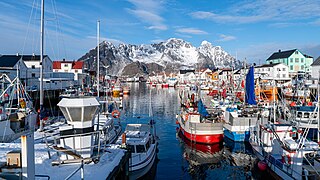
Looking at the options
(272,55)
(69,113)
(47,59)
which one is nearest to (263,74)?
(272,55)

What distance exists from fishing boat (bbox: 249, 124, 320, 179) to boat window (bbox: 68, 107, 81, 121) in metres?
11.5

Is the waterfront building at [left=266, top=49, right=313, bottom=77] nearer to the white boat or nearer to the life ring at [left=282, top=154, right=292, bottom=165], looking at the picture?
the life ring at [left=282, top=154, right=292, bottom=165]

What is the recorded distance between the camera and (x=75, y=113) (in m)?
12.6

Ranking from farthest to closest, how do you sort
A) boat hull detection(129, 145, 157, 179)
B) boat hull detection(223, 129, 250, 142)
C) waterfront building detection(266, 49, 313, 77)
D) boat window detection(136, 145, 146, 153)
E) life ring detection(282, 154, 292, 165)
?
waterfront building detection(266, 49, 313, 77) < boat hull detection(223, 129, 250, 142) < boat window detection(136, 145, 146, 153) < boat hull detection(129, 145, 157, 179) < life ring detection(282, 154, 292, 165)

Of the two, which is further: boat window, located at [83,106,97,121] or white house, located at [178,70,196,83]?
white house, located at [178,70,196,83]

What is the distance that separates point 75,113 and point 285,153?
12.6 m

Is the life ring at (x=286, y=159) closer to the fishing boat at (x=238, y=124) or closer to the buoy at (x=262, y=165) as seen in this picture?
the buoy at (x=262, y=165)

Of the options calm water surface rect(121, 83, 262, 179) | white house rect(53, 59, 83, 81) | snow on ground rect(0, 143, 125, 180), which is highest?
white house rect(53, 59, 83, 81)

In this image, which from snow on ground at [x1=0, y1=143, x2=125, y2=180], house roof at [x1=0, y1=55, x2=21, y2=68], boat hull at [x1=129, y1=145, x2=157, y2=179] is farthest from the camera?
house roof at [x1=0, y1=55, x2=21, y2=68]

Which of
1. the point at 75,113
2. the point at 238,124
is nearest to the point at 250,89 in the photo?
the point at 238,124

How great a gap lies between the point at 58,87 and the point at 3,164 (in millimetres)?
67970

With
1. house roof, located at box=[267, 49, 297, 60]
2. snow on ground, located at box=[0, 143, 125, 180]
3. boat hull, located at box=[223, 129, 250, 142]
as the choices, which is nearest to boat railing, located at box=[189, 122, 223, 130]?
boat hull, located at box=[223, 129, 250, 142]

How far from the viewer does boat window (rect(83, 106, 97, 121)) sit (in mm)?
12672

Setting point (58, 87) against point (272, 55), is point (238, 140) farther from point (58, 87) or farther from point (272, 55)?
point (272, 55)
